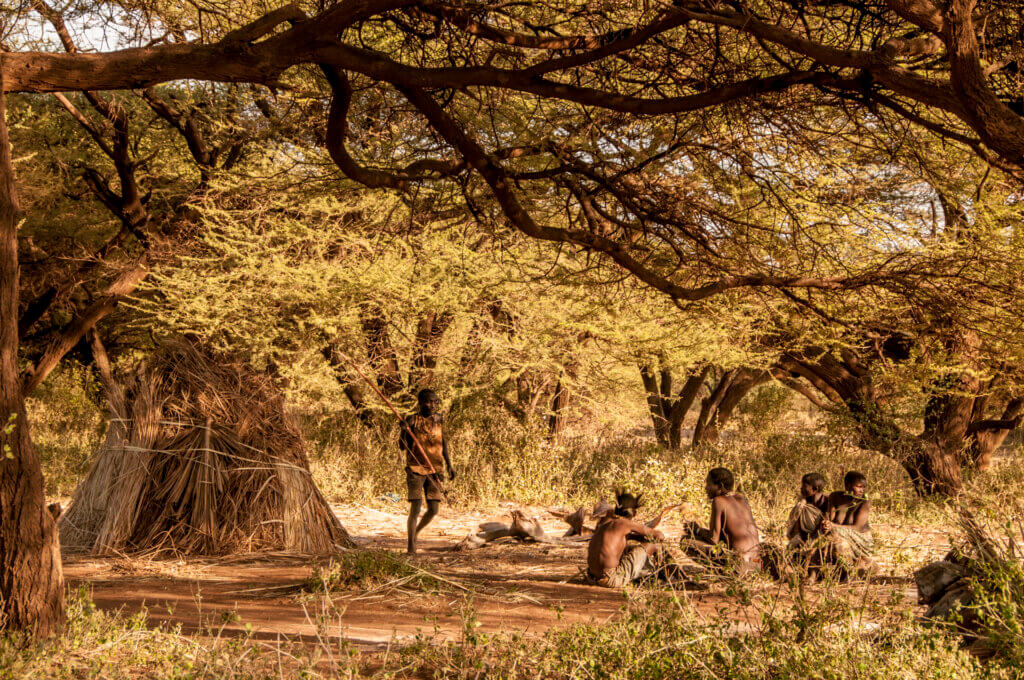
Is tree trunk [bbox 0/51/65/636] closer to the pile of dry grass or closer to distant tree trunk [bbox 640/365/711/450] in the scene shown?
the pile of dry grass

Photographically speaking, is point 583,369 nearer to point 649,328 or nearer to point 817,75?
point 649,328

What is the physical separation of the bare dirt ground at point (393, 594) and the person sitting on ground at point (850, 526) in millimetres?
232

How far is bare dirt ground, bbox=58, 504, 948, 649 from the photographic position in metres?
5.00

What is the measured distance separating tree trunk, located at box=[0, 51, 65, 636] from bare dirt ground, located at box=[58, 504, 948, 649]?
584 mm

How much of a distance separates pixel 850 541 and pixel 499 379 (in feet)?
28.2

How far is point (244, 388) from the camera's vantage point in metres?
8.47

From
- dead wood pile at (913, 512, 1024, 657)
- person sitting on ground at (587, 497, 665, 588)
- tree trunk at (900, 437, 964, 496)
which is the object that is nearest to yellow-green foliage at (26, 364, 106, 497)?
person sitting on ground at (587, 497, 665, 588)

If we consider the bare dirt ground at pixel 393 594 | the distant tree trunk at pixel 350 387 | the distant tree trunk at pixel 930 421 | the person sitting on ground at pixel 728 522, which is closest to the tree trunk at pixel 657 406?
the distant tree trunk at pixel 930 421

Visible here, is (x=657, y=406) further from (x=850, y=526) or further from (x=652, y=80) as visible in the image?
(x=652, y=80)

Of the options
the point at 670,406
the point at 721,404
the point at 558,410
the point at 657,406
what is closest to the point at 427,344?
the point at 558,410

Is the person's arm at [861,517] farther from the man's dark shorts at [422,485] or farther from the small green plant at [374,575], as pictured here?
the man's dark shorts at [422,485]

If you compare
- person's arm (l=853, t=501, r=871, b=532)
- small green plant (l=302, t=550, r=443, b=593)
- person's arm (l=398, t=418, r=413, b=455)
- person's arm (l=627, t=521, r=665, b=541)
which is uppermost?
person's arm (l=398, t=418, r=413, b=455)

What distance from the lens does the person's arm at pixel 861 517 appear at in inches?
284

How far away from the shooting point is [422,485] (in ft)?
28.0
